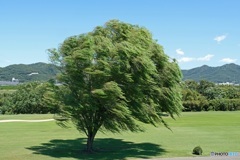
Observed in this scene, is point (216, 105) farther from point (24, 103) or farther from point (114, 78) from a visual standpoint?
point (114, 78)

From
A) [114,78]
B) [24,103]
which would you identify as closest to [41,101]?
[24,103]

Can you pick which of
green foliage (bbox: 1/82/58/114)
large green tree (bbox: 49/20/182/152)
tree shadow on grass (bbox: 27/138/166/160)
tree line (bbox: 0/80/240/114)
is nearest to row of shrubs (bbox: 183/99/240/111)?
tree line (bbox: 0/80/240/114)

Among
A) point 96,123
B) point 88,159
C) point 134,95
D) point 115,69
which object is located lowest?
point 88,159

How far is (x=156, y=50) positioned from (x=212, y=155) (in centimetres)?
1115

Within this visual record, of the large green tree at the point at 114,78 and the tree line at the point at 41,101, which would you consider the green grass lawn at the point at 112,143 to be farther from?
the tree line at the point at 41,101

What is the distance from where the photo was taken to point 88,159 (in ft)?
96.5

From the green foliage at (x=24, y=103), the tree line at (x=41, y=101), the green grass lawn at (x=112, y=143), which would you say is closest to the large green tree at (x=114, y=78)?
the green grass lawn at (x=112, y=143)

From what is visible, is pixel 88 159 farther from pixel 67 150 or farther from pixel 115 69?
pixel 115 69

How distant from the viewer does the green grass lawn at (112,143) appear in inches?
1235

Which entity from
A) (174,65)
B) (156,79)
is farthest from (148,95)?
(174,65)

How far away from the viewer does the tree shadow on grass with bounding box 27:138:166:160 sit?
3110 cm

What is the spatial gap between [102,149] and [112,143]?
170 inches

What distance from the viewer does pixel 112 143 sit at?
128 feet

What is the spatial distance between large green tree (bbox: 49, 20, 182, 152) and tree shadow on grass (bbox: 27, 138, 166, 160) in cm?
198
